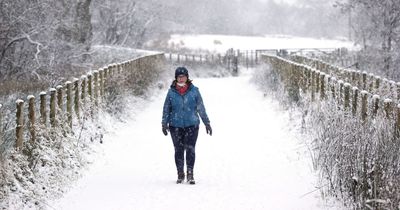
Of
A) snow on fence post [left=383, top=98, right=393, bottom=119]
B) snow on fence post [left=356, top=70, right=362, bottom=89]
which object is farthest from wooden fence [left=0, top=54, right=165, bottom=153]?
snow on fence post [left=356, top=70, right=362, bottom=89]

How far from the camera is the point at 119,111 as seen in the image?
1376 cm

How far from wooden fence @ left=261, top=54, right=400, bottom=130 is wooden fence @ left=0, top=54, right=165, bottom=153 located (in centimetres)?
Result: 447

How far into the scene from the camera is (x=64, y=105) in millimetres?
10469

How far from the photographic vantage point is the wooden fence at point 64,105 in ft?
24.3

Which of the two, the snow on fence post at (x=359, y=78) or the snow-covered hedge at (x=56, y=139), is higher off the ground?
the snow on fence post at (x=359, y=78)

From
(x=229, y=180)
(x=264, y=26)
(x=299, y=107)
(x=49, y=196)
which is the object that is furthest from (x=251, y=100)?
(x=264, y=26)

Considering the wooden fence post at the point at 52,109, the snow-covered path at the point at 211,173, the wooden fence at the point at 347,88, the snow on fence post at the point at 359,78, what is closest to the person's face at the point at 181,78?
the snow-covered path at the point at 211,173

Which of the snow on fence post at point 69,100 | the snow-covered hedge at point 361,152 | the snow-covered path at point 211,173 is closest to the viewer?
the snow-covered hedge at point 361,152

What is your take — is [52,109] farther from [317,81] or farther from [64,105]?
[317,81]

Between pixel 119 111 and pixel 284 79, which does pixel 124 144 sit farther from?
pixel 284 79

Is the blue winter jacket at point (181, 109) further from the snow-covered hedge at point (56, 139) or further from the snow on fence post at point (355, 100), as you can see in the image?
the snow on fence post at point (355, 100)

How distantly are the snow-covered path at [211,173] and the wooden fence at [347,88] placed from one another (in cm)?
109

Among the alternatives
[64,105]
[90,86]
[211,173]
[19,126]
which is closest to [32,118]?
[19,126]

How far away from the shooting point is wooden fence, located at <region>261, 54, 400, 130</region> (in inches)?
312
